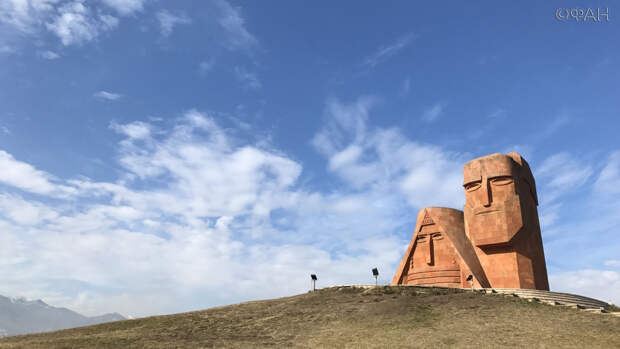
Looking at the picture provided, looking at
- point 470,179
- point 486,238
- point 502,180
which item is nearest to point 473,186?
point 470,179

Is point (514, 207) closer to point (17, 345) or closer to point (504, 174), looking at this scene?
point (504, 174)

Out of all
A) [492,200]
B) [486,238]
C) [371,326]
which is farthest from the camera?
[492,200]

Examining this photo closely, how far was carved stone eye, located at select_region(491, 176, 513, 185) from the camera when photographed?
1239 inches

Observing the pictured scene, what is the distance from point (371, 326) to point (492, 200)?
51.0 ft

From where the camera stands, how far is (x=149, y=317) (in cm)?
2633

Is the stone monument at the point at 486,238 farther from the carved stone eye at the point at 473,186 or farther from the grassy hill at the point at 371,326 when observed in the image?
the grassy hill at the point at 371,326

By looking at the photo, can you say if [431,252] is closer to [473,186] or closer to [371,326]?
[473,186]

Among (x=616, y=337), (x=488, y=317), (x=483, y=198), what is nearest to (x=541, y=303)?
(x=488, y=317)

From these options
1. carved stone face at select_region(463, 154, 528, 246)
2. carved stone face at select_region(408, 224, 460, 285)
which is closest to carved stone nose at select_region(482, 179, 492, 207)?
carved stone face at select_region(463, 154, 528, 246)

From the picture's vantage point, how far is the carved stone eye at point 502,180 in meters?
31.5

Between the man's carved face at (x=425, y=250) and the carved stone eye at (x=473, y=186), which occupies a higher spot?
the carved stone eye at (x=473, y=186)

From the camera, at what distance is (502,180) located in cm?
3162

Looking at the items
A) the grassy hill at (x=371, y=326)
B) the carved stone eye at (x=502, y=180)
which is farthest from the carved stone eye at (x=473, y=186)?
the grassy hill at (x=371, y=326)

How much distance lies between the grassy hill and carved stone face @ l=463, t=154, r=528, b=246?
21.1 feet
